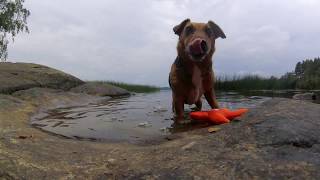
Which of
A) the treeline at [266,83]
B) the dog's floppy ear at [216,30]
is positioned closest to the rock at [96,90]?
the treeline at [266,83]

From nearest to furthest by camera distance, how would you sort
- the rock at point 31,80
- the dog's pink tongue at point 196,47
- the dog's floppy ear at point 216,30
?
1. the dog's pink tongue at point 196,47
2. the dog's floppy ear at point 216,30
3. the rock at point 31,80

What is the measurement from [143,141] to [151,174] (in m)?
1.45

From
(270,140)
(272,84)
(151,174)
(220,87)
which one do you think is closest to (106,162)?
(151,174)

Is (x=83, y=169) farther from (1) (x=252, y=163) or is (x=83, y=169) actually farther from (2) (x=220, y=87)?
(2) (x=220, y=87)

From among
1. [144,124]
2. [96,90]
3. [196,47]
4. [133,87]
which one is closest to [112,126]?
[144,124]

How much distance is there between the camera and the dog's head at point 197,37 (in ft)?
17.6

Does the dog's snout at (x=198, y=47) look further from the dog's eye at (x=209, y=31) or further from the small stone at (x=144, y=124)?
the small stone at (x=144, y=124)

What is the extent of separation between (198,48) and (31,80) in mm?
7214

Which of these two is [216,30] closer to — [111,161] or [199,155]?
[199,155]

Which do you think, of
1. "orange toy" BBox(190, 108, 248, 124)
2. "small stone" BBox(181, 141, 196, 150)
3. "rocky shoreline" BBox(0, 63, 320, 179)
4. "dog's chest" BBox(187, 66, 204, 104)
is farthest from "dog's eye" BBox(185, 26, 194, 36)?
"small stone" BBox(181, 141, 196, 150)

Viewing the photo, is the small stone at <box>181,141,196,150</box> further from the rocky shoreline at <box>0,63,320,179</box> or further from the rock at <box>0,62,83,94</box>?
the rock at <box>0,62,83,94</box>

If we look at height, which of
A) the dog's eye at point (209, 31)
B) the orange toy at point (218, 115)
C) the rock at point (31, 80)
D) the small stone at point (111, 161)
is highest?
the dog's eye at point (209, 31)

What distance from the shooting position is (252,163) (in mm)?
2855

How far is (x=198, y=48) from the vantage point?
5332 mm
